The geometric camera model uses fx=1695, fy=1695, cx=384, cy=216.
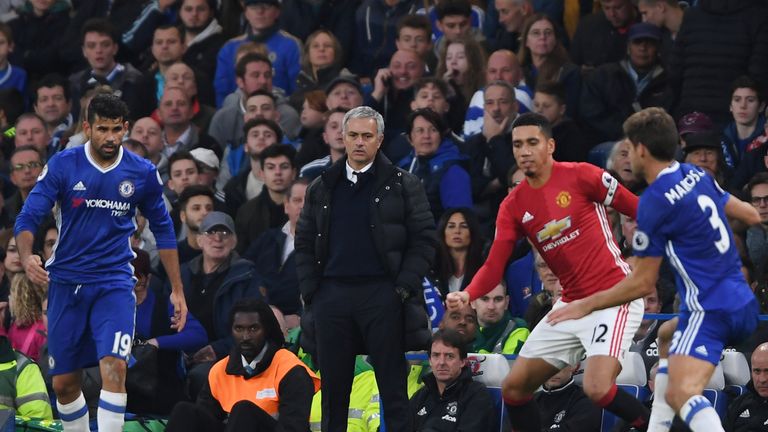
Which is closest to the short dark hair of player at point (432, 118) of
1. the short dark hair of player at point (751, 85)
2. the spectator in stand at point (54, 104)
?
the short dark hair of player at point (751, 85)

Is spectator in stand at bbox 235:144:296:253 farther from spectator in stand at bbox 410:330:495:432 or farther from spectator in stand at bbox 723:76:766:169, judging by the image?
spectator in stand at bbox 723:76:766:169

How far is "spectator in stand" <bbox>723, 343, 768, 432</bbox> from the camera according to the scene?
10781 millimetres

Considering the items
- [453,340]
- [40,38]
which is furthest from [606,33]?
[40,38]

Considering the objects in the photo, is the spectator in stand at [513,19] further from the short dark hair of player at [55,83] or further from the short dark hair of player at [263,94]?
the short dark hair of player at [55,83]

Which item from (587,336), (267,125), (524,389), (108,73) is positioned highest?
(108,73)

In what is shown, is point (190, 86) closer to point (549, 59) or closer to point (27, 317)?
point (549, 59)

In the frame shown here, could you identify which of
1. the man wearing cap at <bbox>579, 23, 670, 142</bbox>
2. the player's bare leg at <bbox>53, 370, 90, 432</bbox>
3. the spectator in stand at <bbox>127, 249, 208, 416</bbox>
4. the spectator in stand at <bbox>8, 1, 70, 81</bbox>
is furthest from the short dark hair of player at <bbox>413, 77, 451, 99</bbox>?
the spectator in stand at <bbox>8, 1, 70, 81</bbox>

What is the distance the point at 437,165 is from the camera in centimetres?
1425

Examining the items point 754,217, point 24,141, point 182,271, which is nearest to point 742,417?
point 754,217

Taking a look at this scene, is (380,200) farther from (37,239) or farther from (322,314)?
(37,239)

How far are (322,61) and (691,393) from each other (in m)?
8.41

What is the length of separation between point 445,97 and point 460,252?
7.55ft

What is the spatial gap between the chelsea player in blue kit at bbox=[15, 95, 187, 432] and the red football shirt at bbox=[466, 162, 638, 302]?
2.34 metres

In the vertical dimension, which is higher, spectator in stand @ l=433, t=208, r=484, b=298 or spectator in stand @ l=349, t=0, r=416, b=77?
spectator in stand @ l=349, t=0, r=416, b=77
